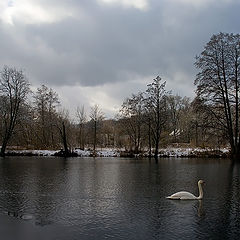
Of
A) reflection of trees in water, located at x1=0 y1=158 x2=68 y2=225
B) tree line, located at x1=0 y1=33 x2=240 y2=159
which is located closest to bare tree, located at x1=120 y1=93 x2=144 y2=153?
tree line, located at x1=0 y1=33 x2=240 y2=159

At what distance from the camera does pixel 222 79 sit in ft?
123

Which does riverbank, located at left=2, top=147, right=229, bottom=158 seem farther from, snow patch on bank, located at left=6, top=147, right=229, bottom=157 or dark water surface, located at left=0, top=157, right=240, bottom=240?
dark water surface, located at left=0, top=157, right=240, bottom=240

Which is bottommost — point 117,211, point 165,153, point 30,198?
point 117,211

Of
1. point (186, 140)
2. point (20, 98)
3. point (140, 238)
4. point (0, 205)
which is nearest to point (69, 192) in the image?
point (0, 205)

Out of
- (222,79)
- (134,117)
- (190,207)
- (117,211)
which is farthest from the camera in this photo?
(134,117)

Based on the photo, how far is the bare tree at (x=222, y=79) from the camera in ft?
120

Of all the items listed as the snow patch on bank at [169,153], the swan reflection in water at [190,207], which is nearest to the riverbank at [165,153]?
the snow patch on bank at [169,153]

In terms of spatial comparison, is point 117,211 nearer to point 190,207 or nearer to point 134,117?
point 190,207

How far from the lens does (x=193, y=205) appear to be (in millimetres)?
11672

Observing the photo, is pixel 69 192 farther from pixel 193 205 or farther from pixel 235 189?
pixel 235 189

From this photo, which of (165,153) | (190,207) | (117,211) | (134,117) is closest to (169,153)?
(165,153)

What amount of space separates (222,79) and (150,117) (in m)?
15.2

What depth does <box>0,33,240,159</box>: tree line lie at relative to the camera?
1459 inches

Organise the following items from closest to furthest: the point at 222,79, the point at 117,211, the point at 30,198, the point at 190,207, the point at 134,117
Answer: the point at 117,211 < the point at 190,207 < the point at 30,198 < the point at 222,79 < the point at 134,117
